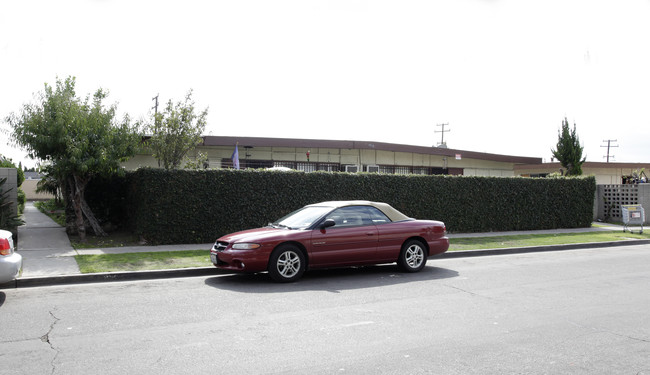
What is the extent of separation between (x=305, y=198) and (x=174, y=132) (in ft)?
15.4

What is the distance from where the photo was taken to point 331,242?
29.5 feet

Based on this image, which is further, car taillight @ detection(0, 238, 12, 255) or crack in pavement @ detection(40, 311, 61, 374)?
car taillight @ detection(0, 238, 12, 255)

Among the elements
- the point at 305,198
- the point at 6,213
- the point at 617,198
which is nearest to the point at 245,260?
the point at 305,198

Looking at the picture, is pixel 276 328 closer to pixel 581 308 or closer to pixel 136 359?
pixel 136 359

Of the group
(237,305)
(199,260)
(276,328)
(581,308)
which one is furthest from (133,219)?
(581,308)

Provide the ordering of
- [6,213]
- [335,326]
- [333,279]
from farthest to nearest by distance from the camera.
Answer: [6,213], [333,279], [335,326]

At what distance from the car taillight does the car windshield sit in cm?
437

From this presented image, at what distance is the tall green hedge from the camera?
518 inches

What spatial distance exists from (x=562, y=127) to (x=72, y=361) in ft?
111

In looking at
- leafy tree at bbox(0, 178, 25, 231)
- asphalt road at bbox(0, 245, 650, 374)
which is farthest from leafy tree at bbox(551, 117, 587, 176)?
leafy tree at bbox(0, 178, 25, 231)

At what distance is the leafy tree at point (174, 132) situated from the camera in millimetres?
15555

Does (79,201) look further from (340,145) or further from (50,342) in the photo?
(340,145)

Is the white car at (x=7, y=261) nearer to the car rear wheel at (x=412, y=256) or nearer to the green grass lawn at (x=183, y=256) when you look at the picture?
the green grass lawn at (x=183, y=256)

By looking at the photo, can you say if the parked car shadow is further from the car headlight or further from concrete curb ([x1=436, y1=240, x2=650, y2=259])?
concrete curb ([x1=436, y1=240, x2=650, y2=259])
